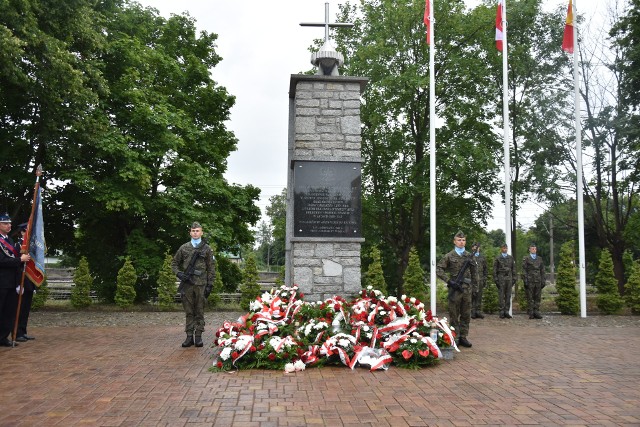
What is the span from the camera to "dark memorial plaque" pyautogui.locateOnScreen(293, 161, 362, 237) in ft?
25.7

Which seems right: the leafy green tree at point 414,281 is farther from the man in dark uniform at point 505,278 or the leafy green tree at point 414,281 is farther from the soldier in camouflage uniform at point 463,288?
the soldier in camouflage uniform at point 463,288

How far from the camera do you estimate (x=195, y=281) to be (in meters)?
7.75

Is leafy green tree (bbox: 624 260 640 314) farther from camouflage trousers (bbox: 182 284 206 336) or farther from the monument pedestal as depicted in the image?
camouflage trousers (bbox: 182 284 206 336)

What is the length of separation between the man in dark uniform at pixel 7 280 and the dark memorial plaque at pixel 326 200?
426 centimetres

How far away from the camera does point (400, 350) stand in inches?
252

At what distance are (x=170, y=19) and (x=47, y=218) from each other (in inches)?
348

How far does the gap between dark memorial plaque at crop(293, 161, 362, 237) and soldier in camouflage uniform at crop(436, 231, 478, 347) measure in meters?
1.52

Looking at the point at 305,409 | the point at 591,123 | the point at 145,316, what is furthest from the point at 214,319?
the point at 591,123

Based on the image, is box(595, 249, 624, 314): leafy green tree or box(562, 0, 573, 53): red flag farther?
box(595, 249, 624, 314): leafy green tree

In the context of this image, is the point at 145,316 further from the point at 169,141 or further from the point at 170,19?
the point at 170,19

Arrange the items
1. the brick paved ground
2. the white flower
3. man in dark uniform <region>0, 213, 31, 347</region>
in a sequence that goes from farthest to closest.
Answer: man in dark uniform <region>0, 213, 31, 347</region>
the white flower
the brick paved ground

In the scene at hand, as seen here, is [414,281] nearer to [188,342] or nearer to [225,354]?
[188,342]

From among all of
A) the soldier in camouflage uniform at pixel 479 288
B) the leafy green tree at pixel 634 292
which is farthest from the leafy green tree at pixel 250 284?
the leafy green tree at pixel 634 292

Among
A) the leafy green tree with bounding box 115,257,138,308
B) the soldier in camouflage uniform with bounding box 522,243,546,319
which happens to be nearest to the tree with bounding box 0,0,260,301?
the leafy green tree with bounding box 115,257,138,308
